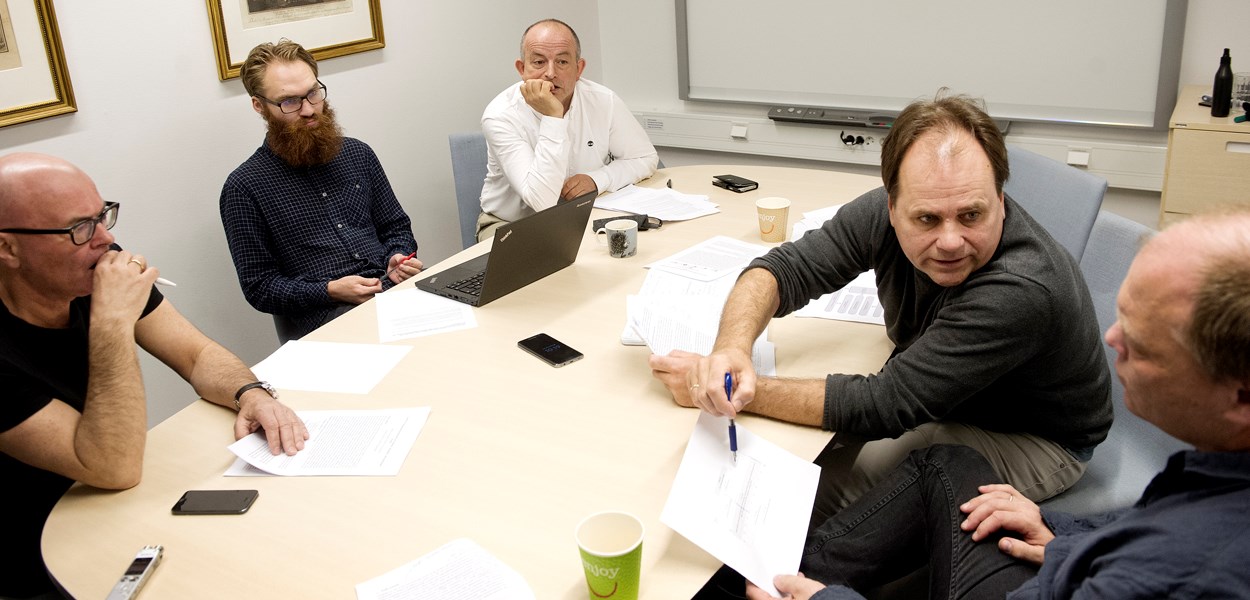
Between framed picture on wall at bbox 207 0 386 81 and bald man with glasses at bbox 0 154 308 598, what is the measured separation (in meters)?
1.40

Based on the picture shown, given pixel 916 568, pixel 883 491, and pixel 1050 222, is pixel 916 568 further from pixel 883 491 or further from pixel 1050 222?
pixel 1050 222

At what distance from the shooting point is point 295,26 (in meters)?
3.02

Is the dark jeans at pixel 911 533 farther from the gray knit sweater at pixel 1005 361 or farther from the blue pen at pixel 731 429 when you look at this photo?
the blue pen at pixel 731 429

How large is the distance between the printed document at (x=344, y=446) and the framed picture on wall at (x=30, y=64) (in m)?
1.41

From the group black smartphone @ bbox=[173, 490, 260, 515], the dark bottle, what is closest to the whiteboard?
the dark bottle

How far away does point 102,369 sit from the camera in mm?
1481

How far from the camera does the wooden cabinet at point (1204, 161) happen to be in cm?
287

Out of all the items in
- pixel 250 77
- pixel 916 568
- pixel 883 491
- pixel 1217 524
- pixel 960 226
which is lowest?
pixel 916 568

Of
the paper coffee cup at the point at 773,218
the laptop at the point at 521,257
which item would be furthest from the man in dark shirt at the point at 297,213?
the paper coffee cup at the point at 773,218

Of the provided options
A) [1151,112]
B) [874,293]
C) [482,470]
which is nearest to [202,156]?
[482,470]


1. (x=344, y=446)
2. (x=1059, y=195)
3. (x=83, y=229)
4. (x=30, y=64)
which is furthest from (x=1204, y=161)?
(x=30, y=64)

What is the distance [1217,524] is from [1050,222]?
1.60 m

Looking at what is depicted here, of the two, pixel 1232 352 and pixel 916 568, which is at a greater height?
pixel 1232 352

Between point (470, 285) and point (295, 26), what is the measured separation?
146 cm
